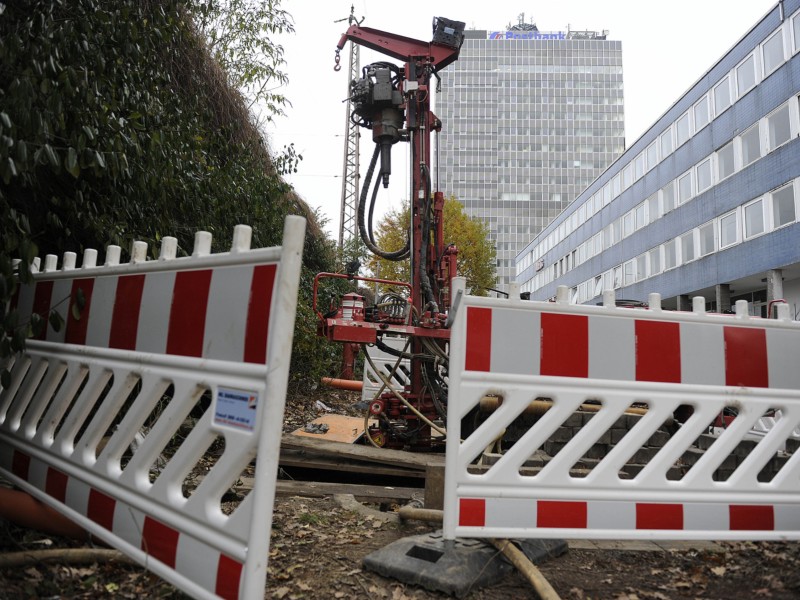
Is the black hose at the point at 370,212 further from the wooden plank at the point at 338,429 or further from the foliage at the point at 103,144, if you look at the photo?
the wooden plank at the point at 338,429

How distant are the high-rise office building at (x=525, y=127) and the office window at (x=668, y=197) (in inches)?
2194

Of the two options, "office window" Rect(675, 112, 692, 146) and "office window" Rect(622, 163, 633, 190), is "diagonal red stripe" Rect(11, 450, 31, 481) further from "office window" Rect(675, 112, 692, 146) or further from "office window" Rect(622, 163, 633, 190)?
Result: "office window" Rect(622, 163, 633, 190)

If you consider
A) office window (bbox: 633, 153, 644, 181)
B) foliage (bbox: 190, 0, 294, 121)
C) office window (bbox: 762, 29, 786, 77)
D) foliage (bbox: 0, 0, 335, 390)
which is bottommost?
foliage (bbox: 0, 0, 335, 390)

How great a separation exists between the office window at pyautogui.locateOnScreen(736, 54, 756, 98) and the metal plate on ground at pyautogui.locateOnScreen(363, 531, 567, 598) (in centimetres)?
2355

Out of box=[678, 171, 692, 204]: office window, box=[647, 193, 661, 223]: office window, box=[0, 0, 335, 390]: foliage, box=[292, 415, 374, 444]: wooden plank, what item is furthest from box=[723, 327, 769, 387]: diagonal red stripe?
box=[647, 193, 661, 223]: office window

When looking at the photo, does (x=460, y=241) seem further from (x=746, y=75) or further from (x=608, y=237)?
(x=746, y=75)

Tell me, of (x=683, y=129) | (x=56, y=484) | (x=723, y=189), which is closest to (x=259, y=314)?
(x=56, y=484)

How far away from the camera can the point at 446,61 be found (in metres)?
7.05

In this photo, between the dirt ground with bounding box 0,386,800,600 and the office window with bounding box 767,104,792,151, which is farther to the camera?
the office window with bounding box 767,104,792,151

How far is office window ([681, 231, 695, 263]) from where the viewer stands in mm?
25250

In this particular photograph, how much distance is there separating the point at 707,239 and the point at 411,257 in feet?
71.0

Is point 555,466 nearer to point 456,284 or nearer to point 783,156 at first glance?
point 456,284

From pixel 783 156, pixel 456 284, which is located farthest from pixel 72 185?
pixel 783 156

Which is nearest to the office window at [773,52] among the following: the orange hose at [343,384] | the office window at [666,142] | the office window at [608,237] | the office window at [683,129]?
the office window at [683,129]
